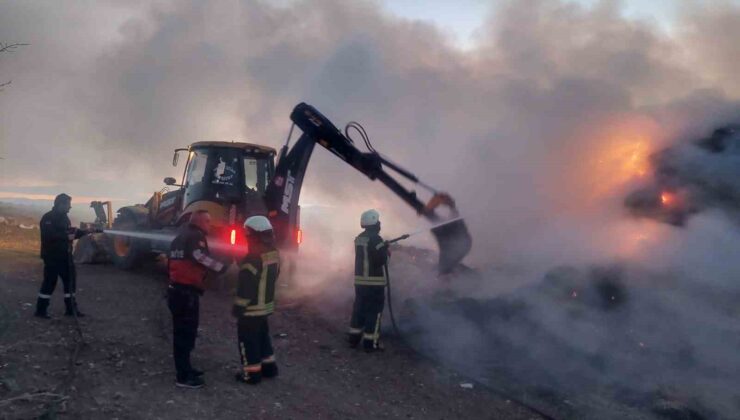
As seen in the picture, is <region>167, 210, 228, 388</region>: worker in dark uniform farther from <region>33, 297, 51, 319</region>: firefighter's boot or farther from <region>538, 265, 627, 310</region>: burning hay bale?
<region>538, 265, 627, 310</region>: burning hay bale

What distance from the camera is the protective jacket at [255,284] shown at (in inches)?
217

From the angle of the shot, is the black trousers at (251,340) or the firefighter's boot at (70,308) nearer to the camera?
the black trousers at (251,340)

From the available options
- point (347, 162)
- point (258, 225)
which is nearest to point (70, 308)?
point (258, 225)

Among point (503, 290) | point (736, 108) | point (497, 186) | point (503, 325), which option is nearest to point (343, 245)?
point (497, 186)

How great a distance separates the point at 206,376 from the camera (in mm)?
5559

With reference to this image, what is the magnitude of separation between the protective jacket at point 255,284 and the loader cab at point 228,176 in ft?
13.4

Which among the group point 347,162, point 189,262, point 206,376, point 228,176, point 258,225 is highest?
point 347,162

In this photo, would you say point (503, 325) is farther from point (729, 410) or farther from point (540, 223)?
point (540, 223)

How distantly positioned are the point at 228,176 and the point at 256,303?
15.8ft

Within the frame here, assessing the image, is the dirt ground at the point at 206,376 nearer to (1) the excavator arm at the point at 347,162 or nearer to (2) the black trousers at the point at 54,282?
(2) the black trousers at the point at 54,282

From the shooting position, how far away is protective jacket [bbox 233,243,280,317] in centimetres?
550

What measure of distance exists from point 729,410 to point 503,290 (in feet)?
12.3

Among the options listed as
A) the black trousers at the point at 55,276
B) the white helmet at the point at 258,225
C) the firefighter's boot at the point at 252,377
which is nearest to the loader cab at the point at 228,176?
the black trousers at the point at 55,276

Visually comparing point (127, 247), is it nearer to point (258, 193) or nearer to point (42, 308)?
point (258, 193)
